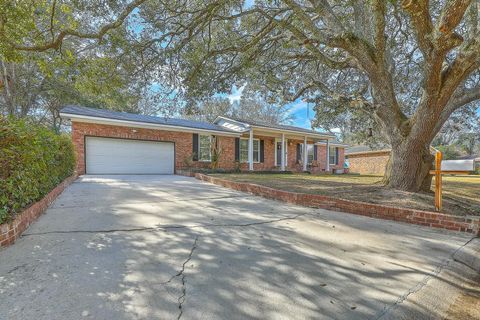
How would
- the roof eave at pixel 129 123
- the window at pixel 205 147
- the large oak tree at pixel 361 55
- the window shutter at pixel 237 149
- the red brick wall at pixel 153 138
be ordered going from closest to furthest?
the large oak tree at pixel 361 55
the roof eave at pixel 129 123
the red brick wall at pixel 153 138
the window at pixel 205 147
the window shutter at pixel 237 149

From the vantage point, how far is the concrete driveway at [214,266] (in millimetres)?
1889

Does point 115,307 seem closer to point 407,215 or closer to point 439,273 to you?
point 439,273

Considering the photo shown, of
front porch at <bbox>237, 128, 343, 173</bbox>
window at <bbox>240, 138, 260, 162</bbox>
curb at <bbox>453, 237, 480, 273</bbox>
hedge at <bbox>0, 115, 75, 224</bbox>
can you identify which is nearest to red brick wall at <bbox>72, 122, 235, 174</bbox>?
window at <bbox>240, 138, 260, 162</bbox>

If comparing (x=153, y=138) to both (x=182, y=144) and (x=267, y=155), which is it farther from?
(x=267, y=155)

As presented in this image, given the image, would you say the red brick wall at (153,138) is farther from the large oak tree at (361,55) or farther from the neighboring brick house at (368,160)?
the neighboring brick house at (368,160)

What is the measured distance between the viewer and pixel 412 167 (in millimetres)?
5902

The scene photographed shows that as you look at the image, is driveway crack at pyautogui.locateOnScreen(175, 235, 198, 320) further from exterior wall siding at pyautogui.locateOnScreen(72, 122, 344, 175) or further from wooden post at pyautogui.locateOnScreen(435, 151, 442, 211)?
exterior wall siding at pyautogui.locateOnScreen(72, 122, 344, 175)

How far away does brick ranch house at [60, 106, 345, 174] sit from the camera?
12.1 meters

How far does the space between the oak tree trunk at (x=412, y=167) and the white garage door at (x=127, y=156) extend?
1145 centimetres

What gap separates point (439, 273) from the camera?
264 centimetres

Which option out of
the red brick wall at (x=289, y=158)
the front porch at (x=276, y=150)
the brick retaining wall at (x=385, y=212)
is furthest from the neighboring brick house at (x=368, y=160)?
the brick retaining wall at (x=385, y=212)

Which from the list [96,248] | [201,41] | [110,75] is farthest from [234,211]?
[201,41]

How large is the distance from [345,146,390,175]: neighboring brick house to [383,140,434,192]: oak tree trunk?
18.9m

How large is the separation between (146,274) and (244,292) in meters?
0.92
